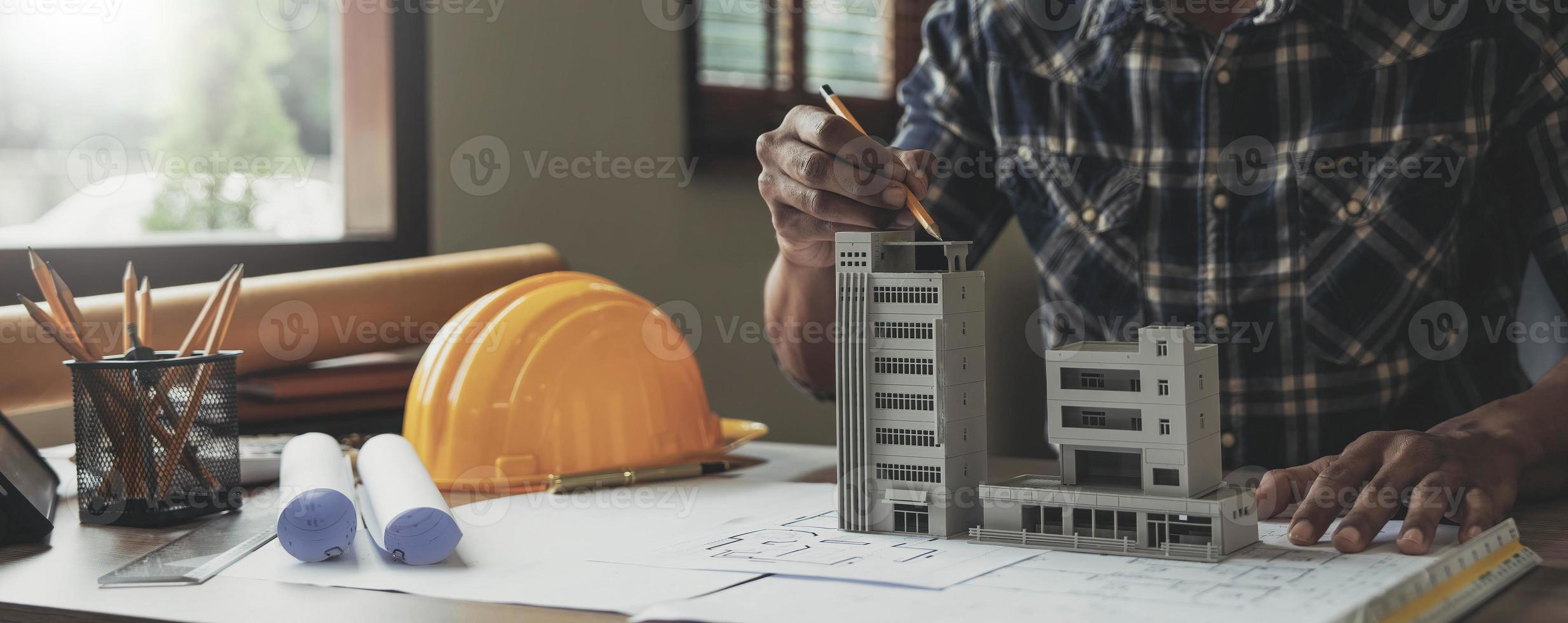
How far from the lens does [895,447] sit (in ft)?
2.50

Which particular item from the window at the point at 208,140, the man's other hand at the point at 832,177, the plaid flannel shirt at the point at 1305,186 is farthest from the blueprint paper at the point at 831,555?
the window at the point at 208,140

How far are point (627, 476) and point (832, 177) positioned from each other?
321 millimetres

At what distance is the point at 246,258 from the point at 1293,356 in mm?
1262

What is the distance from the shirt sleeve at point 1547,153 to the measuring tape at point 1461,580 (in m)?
0.52

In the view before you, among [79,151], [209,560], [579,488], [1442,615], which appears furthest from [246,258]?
[1442,615]

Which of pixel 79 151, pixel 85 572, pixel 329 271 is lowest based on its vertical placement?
pixel 85 572

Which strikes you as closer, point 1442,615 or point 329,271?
point 1442,615

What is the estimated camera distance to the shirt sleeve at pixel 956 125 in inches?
54.2

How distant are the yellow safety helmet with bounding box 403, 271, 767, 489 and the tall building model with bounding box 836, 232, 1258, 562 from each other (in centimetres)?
31

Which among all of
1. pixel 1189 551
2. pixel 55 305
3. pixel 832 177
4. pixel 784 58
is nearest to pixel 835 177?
pixel 832 177

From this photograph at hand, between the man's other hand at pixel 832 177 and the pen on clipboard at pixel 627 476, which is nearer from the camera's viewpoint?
the man's other hand at pixel 832 177

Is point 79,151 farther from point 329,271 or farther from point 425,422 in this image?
point 425,422

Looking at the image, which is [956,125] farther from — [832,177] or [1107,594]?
[1107,594]

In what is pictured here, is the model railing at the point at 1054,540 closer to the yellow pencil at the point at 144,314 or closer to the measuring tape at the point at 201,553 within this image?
the measuring tape at the point at 201,553
